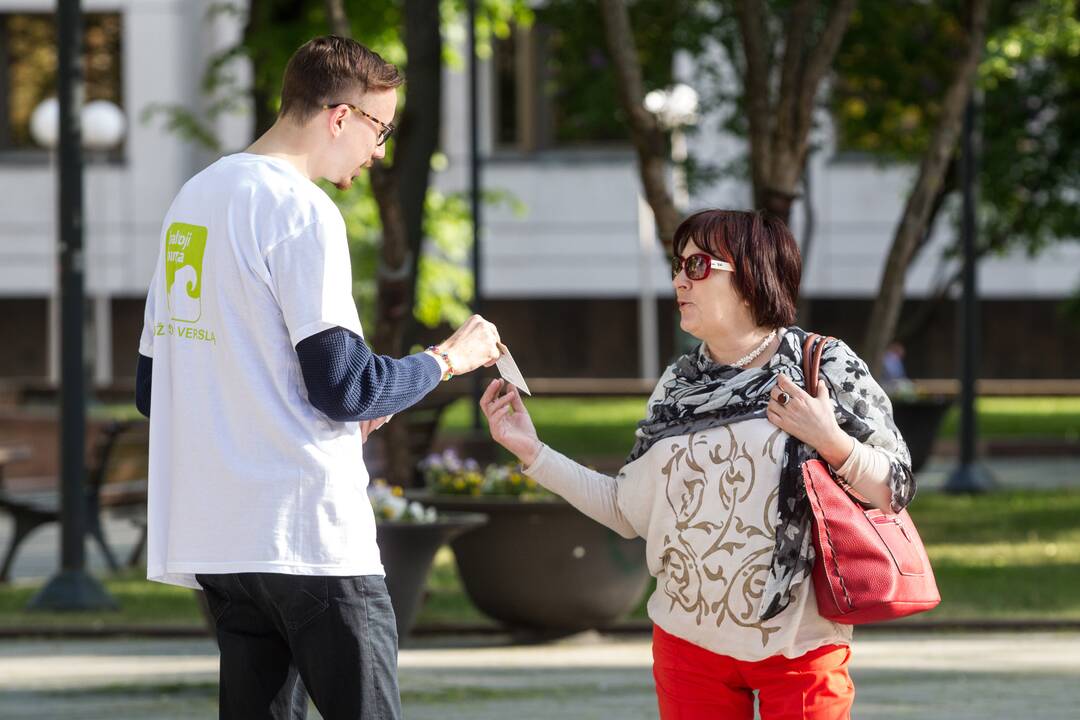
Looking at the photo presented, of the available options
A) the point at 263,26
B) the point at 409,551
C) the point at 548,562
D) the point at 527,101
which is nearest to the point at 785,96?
the point at 548,562

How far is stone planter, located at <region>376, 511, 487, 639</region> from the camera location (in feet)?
27.1

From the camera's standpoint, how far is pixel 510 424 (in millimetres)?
4039

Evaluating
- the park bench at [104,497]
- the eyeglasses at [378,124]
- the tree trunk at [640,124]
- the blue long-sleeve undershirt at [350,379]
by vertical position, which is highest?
the tree trunk at [640,124]

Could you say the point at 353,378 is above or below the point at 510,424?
above

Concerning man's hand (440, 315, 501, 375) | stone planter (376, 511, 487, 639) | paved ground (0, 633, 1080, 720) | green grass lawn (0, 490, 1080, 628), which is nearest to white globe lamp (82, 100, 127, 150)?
green grass lawn (0, 490, 1080, 628)

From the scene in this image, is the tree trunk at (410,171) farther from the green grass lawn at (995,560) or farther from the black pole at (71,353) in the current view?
the black pole at (71,353)

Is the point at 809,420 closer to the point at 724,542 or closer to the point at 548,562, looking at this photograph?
the point at 724,542

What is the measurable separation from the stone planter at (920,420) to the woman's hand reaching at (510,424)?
14.1 meters

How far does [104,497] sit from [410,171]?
3088 mm

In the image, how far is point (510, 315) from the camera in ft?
115

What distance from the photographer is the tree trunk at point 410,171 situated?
10.8 m

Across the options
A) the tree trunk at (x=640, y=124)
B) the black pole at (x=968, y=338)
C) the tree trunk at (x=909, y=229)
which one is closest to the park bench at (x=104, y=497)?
the tree trunk at (x=640, y=124)

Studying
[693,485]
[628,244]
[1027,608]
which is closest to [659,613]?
[693,485]

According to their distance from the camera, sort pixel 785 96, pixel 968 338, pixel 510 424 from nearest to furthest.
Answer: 1. pixel 510 424
2. pixel 785 96
3. pixel 968 338
